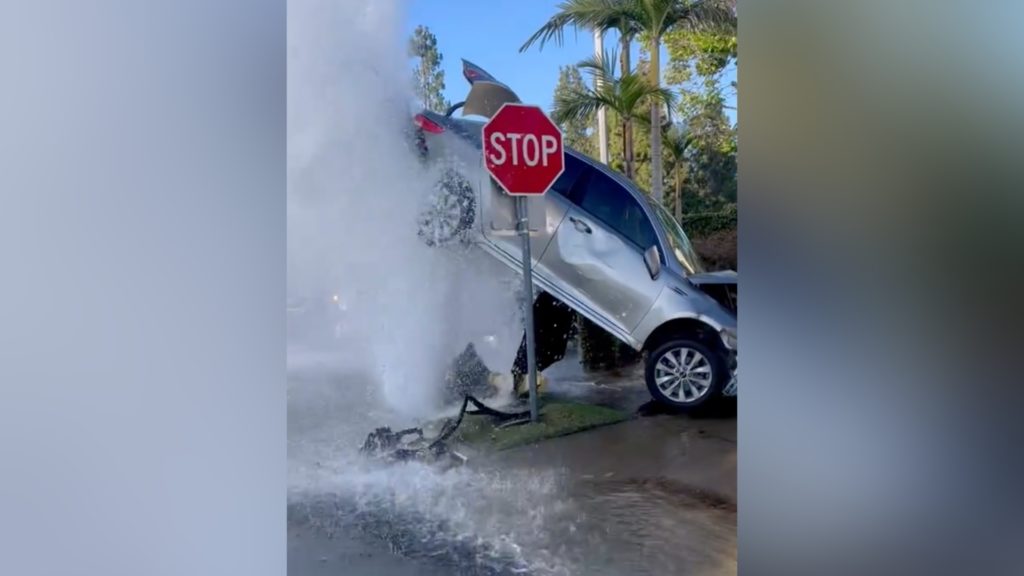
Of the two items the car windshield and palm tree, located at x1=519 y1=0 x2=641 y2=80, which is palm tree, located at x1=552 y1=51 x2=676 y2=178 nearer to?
palm tree, located at x1=519 y1=0 x2=641 y2=80

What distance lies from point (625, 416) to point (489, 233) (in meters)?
0.77

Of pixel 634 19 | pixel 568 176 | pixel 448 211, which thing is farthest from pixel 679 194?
pixel 448 211

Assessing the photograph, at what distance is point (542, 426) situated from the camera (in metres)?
2.06

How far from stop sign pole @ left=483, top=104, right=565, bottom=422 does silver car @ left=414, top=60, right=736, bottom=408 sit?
3 cm

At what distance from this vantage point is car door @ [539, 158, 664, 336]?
2.03 metres

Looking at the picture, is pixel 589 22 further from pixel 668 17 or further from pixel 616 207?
pixel 616 207

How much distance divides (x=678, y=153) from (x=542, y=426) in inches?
40.3

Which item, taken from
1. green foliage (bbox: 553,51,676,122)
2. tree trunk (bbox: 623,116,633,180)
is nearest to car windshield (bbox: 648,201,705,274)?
tree trunk (bbox: 623,116,633,180)

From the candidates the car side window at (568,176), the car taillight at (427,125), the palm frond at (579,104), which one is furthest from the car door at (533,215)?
the car taillight at (427,125)

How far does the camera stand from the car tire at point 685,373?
2.02 metres

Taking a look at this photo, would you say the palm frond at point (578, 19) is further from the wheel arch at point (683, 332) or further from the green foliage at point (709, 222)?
the wheel arch at point (683, 332)
